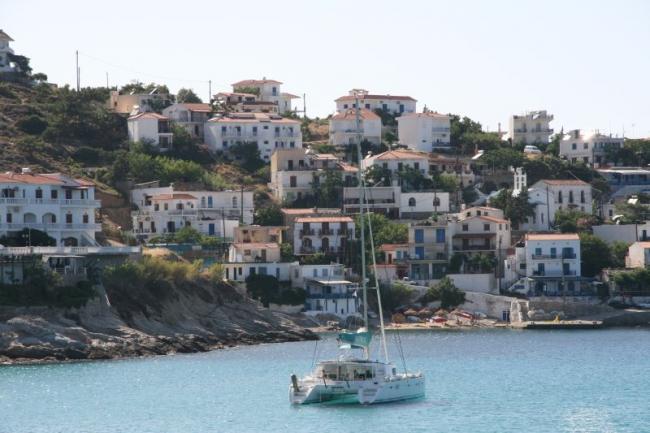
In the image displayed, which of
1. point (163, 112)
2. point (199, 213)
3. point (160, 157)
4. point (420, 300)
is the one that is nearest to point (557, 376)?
point (420, 300)

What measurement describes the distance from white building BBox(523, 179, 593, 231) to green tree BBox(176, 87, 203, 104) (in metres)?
33.0

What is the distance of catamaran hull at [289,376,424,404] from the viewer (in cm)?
6022

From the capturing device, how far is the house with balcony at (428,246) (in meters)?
106

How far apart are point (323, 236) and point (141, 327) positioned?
2498 centimetres

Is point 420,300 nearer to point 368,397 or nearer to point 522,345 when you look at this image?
point 522,345

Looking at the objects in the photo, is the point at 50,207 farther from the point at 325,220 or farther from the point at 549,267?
the point at 549,267

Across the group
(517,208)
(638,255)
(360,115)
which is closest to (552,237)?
(638,255)

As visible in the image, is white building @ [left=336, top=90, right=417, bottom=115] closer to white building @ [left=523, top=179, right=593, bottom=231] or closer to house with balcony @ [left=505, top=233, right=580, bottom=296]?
white building @ [left=523, top=179, right=593, bottom=231]

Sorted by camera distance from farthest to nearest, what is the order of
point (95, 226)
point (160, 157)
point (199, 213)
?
point (160, 157), point (199, 213), point (95, 226)

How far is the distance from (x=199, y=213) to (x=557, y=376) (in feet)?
142

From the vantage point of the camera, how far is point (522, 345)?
288 feet


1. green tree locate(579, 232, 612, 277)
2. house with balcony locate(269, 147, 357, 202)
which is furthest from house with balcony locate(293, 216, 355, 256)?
green tree locate(579, 232, 612, 277)

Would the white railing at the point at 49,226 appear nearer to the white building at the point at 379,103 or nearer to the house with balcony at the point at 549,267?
the house with balcony at the point at 549,267

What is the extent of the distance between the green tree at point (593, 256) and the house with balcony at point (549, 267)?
165 cm
